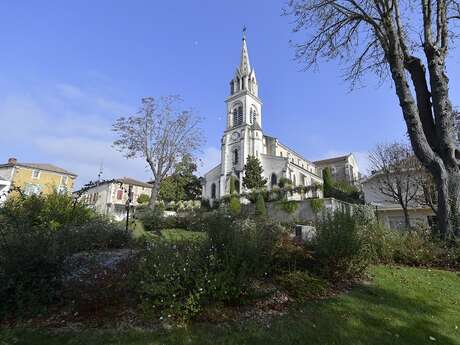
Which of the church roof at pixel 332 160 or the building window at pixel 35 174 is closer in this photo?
the building window at pixel 35 174

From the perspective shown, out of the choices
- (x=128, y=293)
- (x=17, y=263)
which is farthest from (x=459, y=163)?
(x=17, y=263)

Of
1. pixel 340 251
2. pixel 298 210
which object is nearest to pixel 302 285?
pixel 340 251

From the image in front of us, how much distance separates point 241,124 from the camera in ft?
153

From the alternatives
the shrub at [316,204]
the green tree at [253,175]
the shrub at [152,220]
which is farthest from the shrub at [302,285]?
the green tree at [253,175]

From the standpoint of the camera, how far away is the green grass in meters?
3.43

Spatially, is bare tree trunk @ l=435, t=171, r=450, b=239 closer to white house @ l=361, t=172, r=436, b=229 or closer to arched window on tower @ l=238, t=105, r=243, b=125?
white house @ l=361, t=172, r=436, b=229

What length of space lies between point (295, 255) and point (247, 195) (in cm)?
1984

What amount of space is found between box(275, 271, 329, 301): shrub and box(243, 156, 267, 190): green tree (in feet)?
102

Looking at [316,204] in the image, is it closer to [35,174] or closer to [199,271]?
[199,271]

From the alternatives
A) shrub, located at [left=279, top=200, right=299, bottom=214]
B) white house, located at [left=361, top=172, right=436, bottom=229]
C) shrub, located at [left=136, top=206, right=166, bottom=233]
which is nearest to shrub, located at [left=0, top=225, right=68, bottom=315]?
shrub, located at [left=136, top=206, right=166, bottom=233]

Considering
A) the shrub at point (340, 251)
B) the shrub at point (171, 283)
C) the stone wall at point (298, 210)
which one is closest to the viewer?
the shrub at point (171, 283)

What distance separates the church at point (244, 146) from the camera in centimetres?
4247

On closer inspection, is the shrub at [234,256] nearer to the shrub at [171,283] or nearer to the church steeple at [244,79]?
the shrub at [171,283]

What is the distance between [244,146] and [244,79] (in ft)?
45.0
